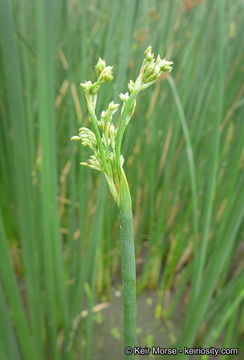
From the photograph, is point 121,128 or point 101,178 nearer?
point 121,128

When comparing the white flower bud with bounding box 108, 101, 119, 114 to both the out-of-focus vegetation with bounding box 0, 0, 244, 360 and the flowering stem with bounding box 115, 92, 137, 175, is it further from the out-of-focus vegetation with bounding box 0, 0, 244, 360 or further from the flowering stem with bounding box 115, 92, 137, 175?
the out-of-focus vegetation with bounding box 0, 0, 244, 360

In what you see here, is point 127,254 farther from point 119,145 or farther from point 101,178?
point 101,178

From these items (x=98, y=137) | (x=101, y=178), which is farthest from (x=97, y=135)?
(x=101, y=178)

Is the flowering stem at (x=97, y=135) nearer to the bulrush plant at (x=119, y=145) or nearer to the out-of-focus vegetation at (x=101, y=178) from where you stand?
the bulrush plant at (x=119, y=145)

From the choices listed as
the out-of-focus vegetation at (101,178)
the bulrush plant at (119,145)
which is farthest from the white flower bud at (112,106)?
the out-of-focus vegetation at (101,178)

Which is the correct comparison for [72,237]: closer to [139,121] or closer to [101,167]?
[139,121]

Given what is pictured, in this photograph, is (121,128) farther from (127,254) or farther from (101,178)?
(101,178)
